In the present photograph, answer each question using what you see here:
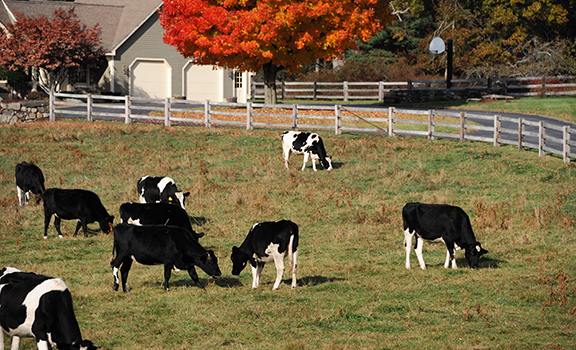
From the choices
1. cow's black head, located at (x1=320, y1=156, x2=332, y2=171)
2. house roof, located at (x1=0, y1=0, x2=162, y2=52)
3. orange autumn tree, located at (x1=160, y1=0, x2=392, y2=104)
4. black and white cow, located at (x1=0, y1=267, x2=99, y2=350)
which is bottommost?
black and white cow, located at (x1=0, y1=267, x2=99, y2=350)

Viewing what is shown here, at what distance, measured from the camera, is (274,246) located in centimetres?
1070

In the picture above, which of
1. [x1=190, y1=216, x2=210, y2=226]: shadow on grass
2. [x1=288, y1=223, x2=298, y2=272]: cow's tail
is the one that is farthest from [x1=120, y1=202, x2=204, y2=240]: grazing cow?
[x1=288, y1=223, x2=298, y2=272]: cow's tail

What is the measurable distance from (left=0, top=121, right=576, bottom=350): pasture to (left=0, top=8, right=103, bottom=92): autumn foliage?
586 inches

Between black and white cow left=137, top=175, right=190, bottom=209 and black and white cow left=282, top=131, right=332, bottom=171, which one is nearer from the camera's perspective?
black and white cow left=137, top=175, right=190, bottom=209

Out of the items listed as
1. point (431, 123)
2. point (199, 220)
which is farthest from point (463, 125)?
point (199, 220)

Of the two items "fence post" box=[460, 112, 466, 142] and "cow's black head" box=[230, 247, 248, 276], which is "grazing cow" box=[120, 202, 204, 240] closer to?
"cow's black head" box=[230, 247, 248, 276]

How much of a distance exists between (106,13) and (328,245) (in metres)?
40.9

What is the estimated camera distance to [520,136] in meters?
23.1

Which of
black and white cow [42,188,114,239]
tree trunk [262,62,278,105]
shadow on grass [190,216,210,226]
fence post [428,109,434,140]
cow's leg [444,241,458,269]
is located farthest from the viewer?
tree trunk [262,62,278,105]

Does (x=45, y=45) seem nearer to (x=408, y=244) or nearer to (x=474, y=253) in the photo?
(x=408, y=244)

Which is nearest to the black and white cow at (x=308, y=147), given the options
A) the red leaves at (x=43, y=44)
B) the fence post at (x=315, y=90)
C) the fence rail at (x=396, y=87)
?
the fence rail at (x=396, y=87)

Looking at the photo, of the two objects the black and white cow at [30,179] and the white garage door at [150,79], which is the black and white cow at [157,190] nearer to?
the black and white cow at [30,179]

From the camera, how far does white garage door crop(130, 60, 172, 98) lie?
46.3m

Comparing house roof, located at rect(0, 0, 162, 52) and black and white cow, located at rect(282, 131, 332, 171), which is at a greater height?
house roof, located at rect(0, 0, 162, 52)
